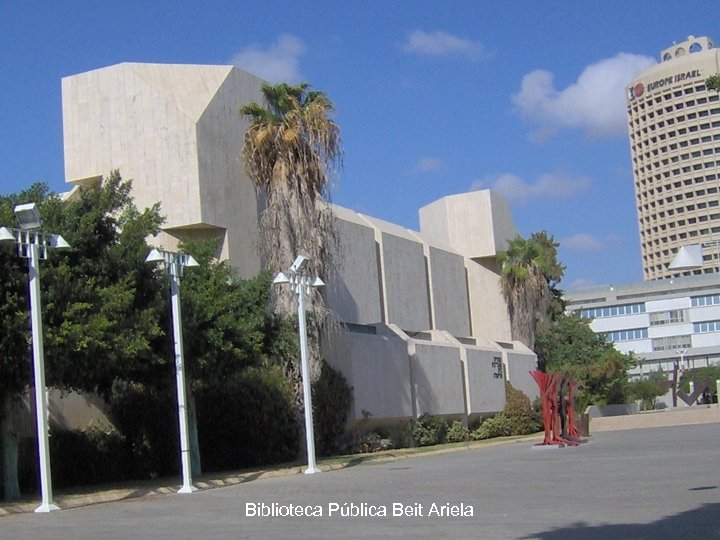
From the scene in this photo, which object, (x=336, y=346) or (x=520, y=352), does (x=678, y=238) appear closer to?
(x=520, y=352)

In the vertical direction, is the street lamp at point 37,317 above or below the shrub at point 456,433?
above

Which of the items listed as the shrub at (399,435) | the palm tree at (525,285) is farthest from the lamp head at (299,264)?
the palm tree at (525,285)

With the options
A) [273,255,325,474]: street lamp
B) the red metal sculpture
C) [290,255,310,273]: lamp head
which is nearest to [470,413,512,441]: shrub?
the red metal sculpture

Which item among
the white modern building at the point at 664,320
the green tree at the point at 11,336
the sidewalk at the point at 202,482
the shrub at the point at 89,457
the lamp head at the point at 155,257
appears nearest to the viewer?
the sidewalk at the point at 202,482

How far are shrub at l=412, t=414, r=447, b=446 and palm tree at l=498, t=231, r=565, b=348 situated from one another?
13564 mm

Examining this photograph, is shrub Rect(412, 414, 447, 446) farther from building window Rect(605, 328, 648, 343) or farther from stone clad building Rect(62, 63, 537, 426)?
building window Rect(605, 328, 648, 343)

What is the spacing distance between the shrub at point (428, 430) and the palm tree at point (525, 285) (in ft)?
44.5

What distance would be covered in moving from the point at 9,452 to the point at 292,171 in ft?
46.3

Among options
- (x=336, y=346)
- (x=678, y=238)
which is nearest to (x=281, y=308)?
(x=336, y=346)

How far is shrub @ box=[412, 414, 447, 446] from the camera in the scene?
138 ft

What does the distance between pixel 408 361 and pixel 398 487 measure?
2279cm

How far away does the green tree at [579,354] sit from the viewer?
5916 cm

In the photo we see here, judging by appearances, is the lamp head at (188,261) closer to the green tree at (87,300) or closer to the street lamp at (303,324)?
the green tree at (87,300)

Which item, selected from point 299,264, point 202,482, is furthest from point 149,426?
point 299,264
